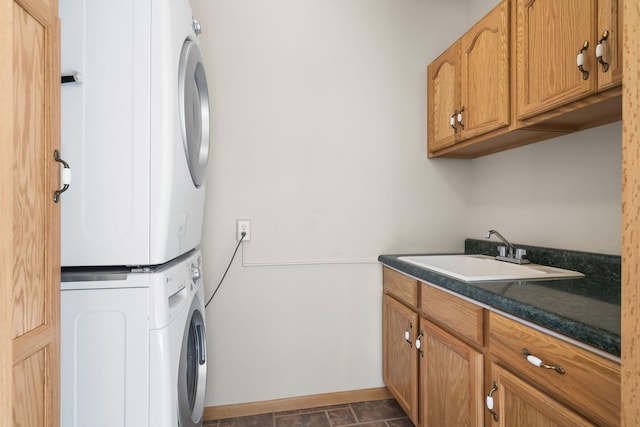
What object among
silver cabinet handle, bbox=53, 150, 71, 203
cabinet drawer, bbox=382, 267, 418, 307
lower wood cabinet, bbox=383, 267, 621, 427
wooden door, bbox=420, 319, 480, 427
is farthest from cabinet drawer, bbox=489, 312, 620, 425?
silver cabinet handle, bbox=53, 150, 71, 203

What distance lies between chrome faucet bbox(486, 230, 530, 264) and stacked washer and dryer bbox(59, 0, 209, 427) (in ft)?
5.12

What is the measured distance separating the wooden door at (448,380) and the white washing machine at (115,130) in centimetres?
113

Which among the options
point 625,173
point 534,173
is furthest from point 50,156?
point 534,173

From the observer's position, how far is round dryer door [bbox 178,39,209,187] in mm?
1091

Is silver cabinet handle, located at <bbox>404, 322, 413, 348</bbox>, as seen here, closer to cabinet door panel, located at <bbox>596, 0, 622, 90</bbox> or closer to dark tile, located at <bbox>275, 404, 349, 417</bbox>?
dark tile, located at <bbox>275, 404, 349, 417</bbox>

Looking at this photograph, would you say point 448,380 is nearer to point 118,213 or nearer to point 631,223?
point 631,223

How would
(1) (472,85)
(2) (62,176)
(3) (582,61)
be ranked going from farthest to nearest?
(1) (472,85) → (3) (582,61) → (2) (62,176)

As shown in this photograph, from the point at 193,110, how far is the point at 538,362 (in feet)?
4.65

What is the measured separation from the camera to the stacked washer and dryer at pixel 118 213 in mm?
902

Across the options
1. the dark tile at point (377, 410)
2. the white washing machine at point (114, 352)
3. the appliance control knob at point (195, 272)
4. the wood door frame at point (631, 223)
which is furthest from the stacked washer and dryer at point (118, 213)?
the dark tile at point (377, 410)

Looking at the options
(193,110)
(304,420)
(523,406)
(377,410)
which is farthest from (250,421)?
(193,110)

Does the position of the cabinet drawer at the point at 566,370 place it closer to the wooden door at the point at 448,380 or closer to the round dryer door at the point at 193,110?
the wooden door at the point at 448,380

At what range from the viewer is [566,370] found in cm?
81

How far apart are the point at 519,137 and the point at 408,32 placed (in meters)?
1.04
